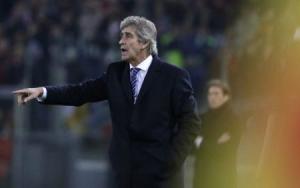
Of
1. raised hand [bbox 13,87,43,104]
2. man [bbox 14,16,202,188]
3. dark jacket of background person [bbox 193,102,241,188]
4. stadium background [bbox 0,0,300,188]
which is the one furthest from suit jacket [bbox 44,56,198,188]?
stadium background [bbox 0,0,300,188]

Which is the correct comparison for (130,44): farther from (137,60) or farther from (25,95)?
(25,95)

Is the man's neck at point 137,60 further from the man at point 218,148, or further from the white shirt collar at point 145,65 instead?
the man at point 218,148

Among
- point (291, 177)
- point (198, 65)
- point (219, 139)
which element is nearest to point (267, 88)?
point (198, 65)

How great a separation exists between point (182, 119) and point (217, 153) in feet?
9.89

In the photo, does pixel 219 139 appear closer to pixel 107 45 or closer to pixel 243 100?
pixel 243 100

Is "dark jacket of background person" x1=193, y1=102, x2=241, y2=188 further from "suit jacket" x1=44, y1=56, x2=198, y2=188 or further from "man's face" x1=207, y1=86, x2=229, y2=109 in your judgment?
"suit jacket" x1=44, y1=56, x2=198, y2=188

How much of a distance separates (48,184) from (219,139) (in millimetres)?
5329

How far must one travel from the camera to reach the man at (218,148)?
35.0ft

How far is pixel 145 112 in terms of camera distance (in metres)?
7.64

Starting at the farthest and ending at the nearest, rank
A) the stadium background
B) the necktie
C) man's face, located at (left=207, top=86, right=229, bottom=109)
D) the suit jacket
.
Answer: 1. the stadium background
2. man's face, located at (left=207, top=86, right=229, bottom=109)
3. the necktie
4. the suit jacket

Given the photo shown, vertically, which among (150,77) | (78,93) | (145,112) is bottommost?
(145,112)

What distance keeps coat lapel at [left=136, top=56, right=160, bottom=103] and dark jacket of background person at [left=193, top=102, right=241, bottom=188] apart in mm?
3039

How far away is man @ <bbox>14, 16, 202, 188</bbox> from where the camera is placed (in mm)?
7633

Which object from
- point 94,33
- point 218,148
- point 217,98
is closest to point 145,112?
point 218,148
